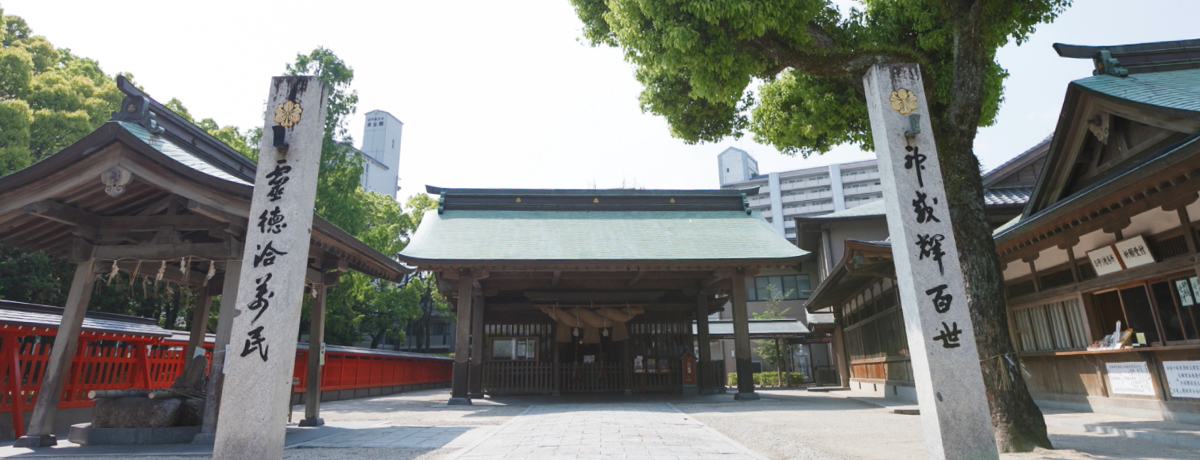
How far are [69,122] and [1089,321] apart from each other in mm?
28564

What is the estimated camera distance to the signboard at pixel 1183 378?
294 inches

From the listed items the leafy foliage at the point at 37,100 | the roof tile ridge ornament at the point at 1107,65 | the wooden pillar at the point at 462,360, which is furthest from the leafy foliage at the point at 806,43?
the leafy foliage at the point at 37,100

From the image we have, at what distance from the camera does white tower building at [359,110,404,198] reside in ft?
180

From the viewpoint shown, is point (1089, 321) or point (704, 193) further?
point (704, 193)

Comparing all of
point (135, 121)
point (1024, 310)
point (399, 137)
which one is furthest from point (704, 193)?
point (399, 137)

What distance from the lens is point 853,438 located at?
7645 mm

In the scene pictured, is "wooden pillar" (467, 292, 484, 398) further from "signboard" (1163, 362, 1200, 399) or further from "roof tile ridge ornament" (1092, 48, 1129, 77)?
"roof tile ridge ornament" (1092, 48, 1129, 77)

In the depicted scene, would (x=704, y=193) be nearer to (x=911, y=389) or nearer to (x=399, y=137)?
(x=911, y=389)

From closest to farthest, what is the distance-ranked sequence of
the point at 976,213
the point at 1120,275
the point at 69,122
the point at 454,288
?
Answer: the point at 976,213 → the point at 1120,275 → the point at 454,288 → the point at 69,122

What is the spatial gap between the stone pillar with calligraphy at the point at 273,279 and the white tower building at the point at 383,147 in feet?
167

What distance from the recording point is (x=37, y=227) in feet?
28.9

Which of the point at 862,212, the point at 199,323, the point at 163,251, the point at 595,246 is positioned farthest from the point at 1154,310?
the point at 862,212

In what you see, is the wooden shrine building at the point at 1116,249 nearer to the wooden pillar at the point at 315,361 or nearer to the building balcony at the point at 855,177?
the wooden pillar at the point at 315,361

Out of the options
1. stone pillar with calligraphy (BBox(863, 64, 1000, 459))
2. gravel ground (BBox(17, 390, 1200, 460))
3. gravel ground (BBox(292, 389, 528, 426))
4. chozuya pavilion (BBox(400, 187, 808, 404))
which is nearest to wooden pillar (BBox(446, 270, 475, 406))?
chozuya pavilion (BBox(400, 187, 808, 404))
